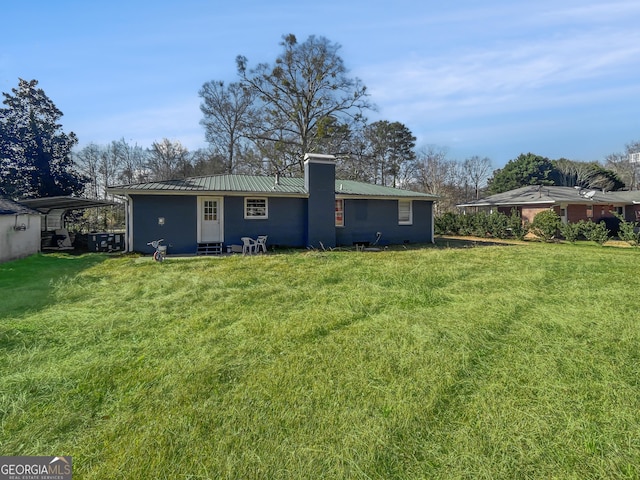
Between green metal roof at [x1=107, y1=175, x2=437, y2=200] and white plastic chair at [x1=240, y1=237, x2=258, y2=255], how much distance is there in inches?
69.0

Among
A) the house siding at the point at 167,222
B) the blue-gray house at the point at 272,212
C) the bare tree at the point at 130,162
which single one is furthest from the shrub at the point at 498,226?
the bare tree at the point at 130,162

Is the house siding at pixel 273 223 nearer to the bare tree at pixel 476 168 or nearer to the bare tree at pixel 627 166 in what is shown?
the bare tree at pixel 476 168

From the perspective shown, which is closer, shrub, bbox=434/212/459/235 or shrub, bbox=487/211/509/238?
shrub, bbox=487/211/509/238

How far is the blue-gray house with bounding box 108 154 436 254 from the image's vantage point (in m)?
10.9

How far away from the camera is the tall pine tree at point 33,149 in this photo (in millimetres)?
17328

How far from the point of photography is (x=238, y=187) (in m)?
12.0

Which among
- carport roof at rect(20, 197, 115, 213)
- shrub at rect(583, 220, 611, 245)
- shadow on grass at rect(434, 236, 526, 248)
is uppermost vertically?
carport roof at rect(20, 197, 115, 213)

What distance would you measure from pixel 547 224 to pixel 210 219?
620 inches

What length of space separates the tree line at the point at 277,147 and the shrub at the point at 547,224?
7746mm

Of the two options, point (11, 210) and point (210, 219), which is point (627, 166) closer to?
point (210, 219)

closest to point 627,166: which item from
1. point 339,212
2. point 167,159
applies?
point 339,212

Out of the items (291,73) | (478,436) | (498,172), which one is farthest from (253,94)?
(498,172)

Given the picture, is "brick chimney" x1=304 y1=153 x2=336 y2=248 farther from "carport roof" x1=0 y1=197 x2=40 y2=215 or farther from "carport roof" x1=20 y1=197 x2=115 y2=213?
"carport roof" x1=0 y1=197 x2=40 y2=215

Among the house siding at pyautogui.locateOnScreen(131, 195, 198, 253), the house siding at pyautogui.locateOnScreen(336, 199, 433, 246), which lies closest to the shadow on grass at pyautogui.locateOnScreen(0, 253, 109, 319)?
the house siding at pyautogui.locateOnScreen(131, 195, 198, 253)
